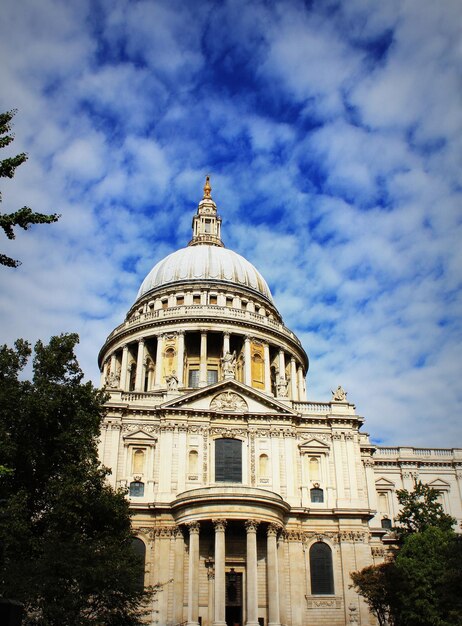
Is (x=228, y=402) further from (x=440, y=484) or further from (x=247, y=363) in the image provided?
(x=440, y=484)

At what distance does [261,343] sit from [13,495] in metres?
39.9

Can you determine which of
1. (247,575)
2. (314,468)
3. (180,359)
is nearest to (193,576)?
(247,575)

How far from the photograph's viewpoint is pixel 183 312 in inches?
2485

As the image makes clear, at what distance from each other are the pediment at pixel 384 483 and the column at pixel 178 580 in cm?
2238

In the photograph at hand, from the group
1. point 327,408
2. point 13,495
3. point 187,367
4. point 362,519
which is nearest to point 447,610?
point 362,519

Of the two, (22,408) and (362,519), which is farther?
(362,519)

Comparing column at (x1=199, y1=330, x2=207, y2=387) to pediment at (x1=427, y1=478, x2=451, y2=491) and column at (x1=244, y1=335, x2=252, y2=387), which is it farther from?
pediment at (x1=427, y1=478, x2=451, y2=491)

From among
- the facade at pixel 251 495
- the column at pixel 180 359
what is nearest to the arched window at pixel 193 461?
the facade at pixel 251 495

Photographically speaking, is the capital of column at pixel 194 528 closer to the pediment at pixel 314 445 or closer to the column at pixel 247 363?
the pediment at pixel 314 445

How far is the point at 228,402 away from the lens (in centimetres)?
4809

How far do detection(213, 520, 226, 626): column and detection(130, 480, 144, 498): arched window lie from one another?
655 centimetres

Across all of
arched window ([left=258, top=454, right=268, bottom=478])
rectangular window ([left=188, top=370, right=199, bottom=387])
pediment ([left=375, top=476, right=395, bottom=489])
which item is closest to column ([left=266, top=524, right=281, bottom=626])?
arched window ([left=258, top=454, right=268, bottom=478])

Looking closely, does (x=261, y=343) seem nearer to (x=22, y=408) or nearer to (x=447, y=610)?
(x=447, y=610)

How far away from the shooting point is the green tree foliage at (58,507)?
82.0ft
